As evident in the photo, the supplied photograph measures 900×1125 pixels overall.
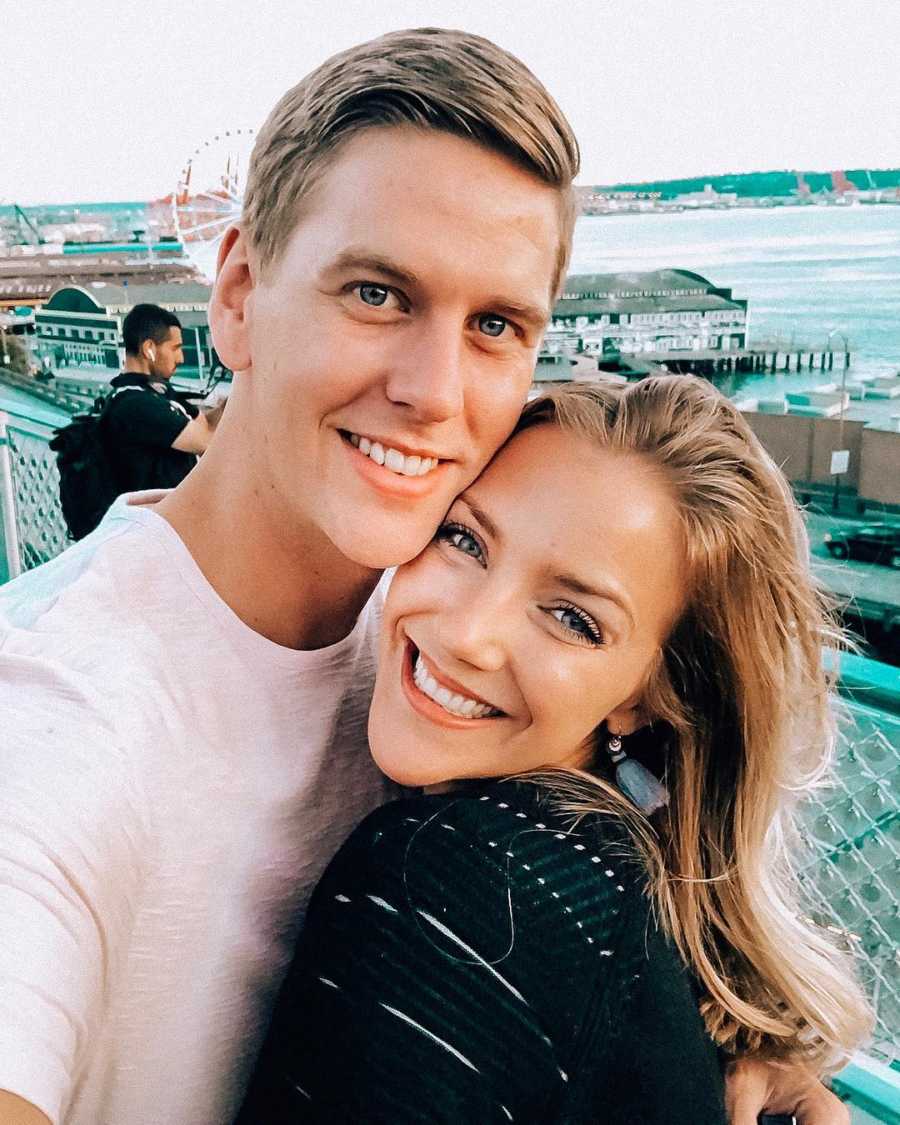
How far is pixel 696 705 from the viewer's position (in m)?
0.94

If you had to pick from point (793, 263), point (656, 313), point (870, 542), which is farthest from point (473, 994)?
point (793, 263)

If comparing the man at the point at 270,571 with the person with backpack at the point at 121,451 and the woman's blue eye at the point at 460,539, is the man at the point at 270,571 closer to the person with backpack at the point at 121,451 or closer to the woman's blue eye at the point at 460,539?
the woman's blue eye at the point at 460,539

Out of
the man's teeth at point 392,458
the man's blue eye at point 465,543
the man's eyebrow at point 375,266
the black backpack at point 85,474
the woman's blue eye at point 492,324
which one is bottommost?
the black backpack at point 85,474

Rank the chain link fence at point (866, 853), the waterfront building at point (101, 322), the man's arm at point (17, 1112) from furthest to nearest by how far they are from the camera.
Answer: the waterfront building at point (101, 322) < the chain link fence at point (866, 853) < the man's arm at point (17, 1112)

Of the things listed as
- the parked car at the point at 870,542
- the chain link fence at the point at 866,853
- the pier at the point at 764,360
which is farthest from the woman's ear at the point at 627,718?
the pier at the point at 764,360

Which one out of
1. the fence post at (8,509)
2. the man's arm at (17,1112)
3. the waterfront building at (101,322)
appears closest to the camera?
the man's arm at (17,1112)

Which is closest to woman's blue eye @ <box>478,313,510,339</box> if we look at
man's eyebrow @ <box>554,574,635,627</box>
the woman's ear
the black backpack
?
man's eyebrow @ <box>554,574,635,627</box>

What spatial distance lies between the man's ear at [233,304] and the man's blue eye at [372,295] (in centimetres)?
17

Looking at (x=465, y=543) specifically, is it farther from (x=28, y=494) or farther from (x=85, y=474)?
(x=28, y=494)

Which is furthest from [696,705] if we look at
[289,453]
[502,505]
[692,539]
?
[289,453]

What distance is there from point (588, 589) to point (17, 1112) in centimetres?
53

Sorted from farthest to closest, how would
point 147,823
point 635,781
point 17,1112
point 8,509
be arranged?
1. point 8,509
2. point 635,781
3. point 147,823
4. point 17,1112

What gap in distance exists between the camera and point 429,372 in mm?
808

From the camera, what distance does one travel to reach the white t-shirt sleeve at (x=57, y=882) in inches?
22.8
